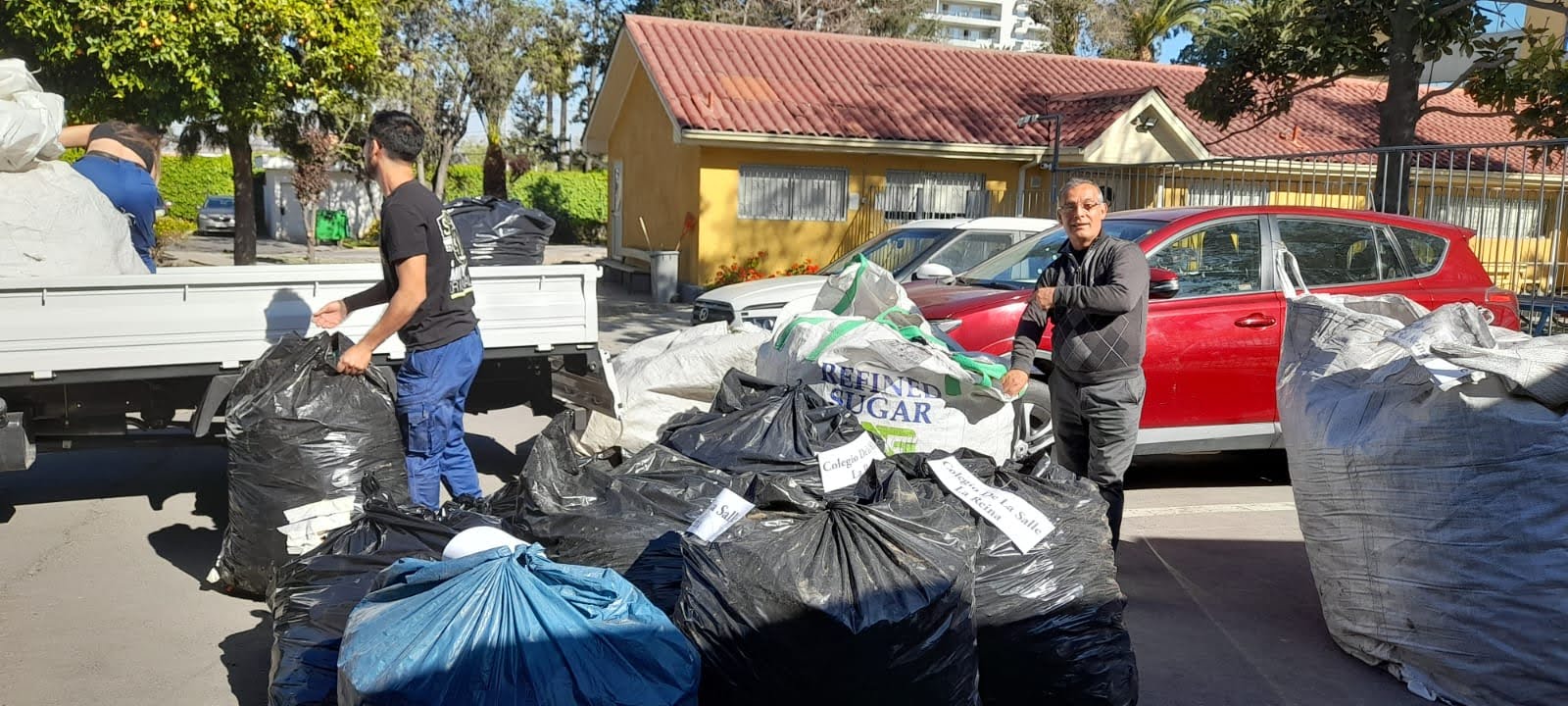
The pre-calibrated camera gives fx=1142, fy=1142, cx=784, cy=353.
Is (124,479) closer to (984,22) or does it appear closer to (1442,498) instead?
(1442,498)

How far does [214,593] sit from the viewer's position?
4523 millimetres

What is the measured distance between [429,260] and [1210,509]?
164 inches

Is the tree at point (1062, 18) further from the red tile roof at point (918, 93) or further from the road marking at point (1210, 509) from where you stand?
the road marking at point (1210, 509)

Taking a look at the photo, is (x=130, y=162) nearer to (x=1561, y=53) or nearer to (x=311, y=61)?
(x=311, y=61)

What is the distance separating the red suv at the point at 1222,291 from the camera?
5.91 m

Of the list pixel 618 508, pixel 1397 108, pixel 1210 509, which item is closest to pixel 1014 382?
pixel 618 508

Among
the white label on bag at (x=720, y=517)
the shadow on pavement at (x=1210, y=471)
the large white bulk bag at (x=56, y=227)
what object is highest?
the large white bulk bag at (x=56, y=227)

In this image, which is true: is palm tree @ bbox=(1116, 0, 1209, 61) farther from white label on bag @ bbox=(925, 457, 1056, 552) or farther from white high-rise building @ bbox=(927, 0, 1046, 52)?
white high-rise building @ bbox=(927, 0, 1046, 52)

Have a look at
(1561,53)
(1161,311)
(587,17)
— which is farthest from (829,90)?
(587,17)

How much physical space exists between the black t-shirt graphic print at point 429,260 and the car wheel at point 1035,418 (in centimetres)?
275

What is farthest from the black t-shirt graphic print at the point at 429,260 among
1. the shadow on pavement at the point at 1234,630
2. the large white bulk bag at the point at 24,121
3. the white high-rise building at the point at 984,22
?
the white high-rise building at the point at 984,22

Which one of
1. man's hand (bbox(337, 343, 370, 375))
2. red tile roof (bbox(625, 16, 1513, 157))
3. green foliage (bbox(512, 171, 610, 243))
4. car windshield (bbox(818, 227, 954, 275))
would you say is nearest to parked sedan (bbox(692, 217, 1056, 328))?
car windshield (bbox(818, 227, 954, 275))

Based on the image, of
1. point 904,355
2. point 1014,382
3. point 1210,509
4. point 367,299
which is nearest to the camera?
point 1014,382

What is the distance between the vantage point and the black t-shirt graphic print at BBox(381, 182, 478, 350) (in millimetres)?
4270
